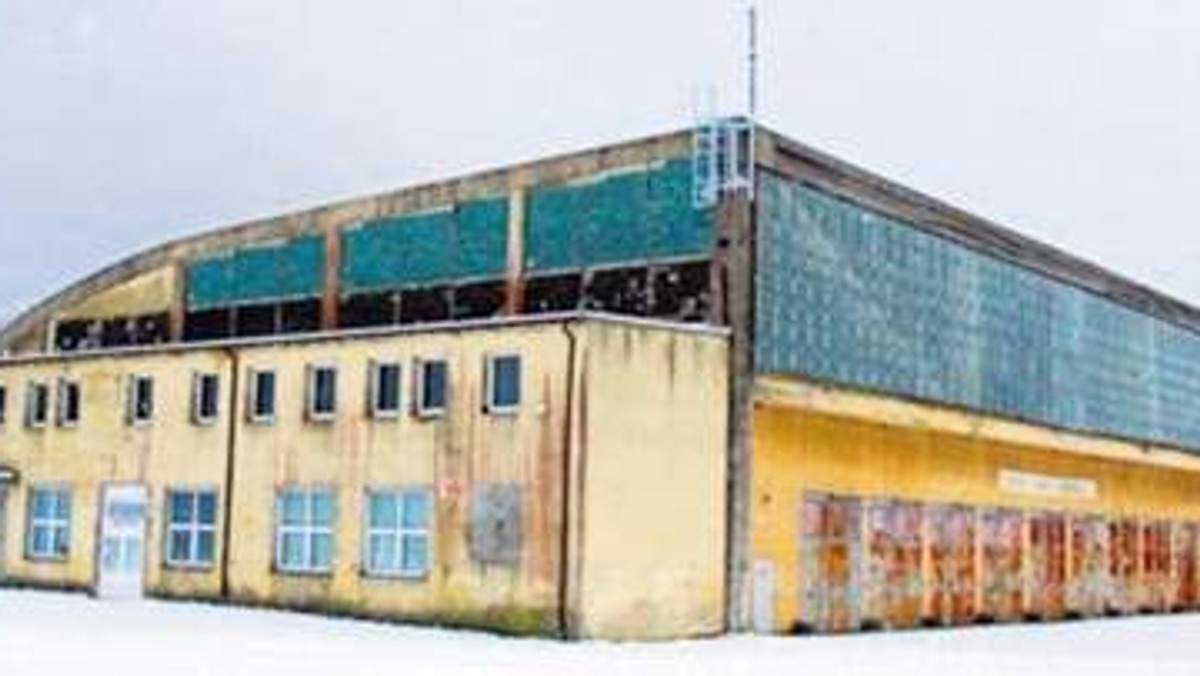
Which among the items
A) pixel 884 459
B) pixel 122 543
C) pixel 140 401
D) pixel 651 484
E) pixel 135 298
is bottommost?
pixel 122 543

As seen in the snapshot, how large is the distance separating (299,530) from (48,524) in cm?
770

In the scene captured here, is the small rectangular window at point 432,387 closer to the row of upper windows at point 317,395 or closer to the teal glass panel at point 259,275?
the row of upper windows at point 317,395

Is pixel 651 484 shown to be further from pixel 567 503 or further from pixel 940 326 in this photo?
pixel 940 326

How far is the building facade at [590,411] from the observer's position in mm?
30578

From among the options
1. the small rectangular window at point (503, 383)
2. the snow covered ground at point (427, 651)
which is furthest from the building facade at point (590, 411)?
the snow covered ground at point (427, 651)

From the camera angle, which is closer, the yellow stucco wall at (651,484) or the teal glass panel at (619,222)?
the yellow stucco wall at (651,484)

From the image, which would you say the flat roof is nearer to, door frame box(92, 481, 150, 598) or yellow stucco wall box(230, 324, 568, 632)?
yellow stucco wall box(230, 324, 568, 632)

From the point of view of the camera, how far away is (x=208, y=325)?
41781 millimetres

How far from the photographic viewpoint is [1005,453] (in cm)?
4153

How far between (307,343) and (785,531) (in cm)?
912

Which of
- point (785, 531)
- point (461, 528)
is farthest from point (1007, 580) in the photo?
point (461, 528)

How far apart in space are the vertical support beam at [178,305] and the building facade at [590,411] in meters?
0.08

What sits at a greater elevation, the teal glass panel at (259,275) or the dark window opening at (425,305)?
the teal glass panel at (259,275)

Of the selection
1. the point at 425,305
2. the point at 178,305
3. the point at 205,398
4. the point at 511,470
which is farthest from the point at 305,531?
the point at 178,305
